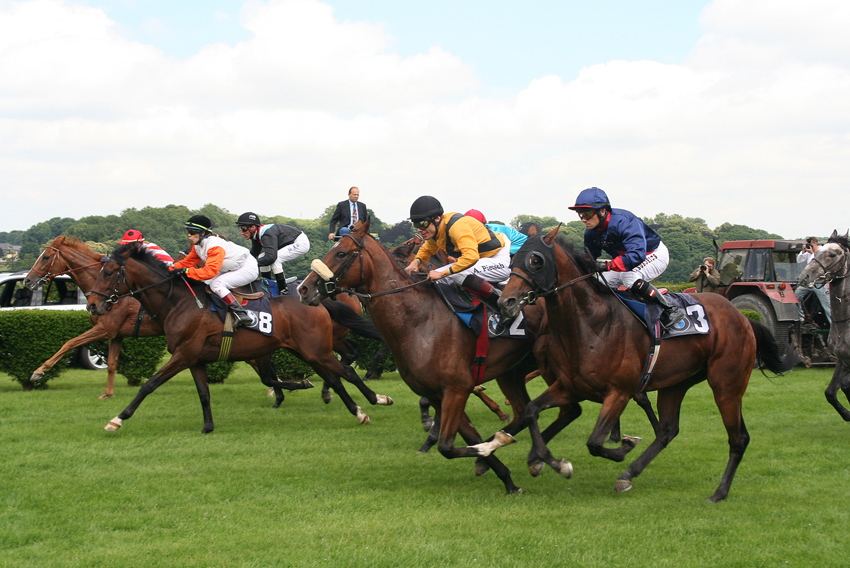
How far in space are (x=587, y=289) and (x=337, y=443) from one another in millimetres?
3189

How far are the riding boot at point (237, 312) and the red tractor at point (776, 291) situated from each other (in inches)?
329

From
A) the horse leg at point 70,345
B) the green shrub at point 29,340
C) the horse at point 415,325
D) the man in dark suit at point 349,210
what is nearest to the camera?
the horse at point 415,325

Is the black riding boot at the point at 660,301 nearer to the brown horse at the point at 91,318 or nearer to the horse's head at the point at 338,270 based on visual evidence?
the horse's head at the point at 338,270

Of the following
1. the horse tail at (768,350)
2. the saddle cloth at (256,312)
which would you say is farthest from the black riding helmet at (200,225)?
the horse tail at (768,350)

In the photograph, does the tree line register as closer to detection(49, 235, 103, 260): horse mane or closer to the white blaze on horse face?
detection(49, 235, 103, 260): horse mane

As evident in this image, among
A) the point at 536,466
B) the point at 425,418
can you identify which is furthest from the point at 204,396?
the point at 536,466

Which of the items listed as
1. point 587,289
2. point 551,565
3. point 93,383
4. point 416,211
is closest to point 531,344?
point 587,289

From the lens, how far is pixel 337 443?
7008 millimetres

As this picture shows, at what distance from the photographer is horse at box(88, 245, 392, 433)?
7.51 m

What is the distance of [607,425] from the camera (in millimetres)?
4789

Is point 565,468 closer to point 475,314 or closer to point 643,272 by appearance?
point 475,314

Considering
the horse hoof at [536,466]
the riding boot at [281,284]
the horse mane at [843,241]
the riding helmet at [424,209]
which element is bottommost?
the horse hoof at [536,466]

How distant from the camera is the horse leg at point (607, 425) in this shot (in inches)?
186

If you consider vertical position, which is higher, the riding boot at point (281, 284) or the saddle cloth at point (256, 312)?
the riding boot at point (281, 284)
